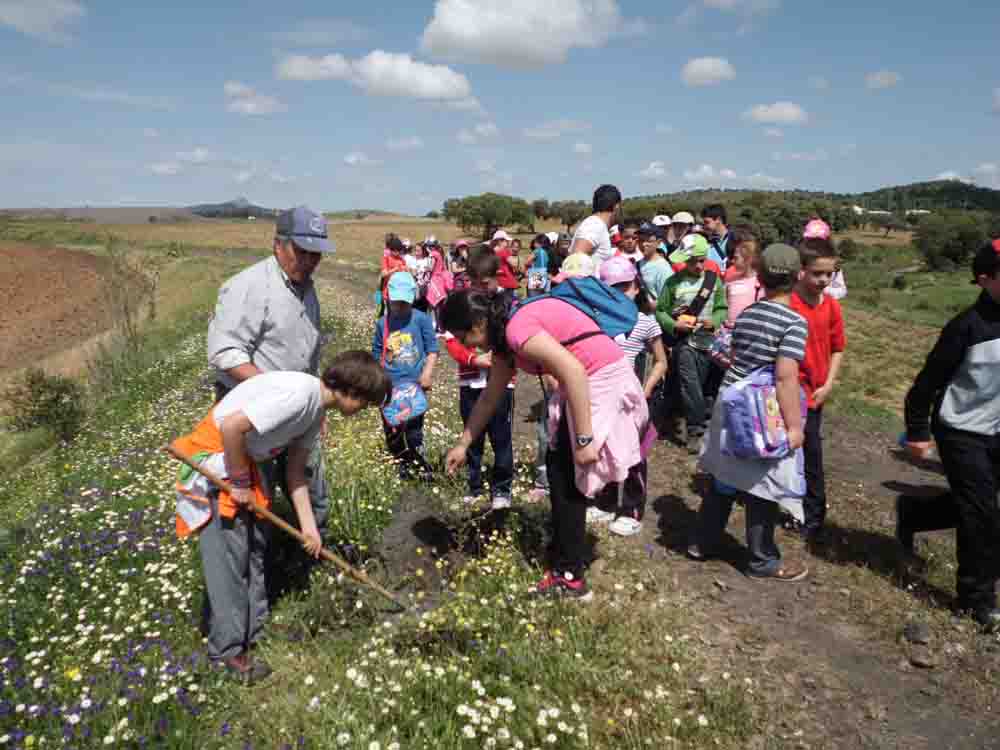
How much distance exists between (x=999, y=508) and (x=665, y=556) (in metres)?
2.10

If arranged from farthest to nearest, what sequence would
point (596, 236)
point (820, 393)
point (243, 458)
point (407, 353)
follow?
point (596, 236) → point (407, 353) → point (820, 393) → point (243, 458)

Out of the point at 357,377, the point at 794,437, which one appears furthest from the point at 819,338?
the point at 357,377

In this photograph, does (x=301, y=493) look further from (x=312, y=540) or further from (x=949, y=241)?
(x=949, y=241)

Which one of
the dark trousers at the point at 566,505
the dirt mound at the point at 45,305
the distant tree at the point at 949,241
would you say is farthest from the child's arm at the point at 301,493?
the distant tree at the point at 949,241

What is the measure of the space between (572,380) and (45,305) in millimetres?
37941

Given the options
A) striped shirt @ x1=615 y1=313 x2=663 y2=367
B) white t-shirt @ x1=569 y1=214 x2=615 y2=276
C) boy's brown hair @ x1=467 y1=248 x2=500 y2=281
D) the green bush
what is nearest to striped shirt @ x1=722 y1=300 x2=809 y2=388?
striped shirt @ x1=615 y1=313 x2=663 y2=367

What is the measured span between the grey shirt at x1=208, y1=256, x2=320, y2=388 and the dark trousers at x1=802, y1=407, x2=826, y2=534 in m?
3.69

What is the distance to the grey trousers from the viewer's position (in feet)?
10.4

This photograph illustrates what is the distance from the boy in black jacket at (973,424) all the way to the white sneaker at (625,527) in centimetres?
203

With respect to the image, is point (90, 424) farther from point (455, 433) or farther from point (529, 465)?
point (529, 465)

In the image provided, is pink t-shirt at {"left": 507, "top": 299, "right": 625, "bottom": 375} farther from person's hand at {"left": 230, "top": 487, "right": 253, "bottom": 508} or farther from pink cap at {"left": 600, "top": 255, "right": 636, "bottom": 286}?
person's hand at {"left": 230, "top": 487, "right": 253, "bottom": 508}

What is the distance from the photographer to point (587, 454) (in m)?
3.35

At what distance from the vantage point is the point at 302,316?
3684mm

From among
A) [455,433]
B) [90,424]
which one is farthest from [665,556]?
[90,424]
